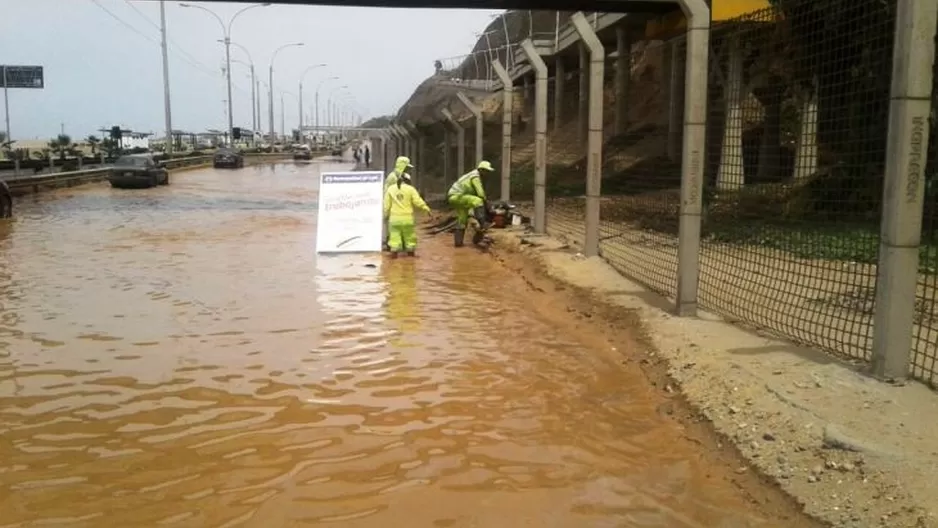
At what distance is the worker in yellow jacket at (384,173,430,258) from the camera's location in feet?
45.9

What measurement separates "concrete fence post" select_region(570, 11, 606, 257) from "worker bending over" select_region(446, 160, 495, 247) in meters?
3.28

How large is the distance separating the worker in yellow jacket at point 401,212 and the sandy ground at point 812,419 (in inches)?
265

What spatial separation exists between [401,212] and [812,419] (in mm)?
9702

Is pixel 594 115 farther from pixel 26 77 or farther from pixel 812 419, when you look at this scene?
pixel 26 77

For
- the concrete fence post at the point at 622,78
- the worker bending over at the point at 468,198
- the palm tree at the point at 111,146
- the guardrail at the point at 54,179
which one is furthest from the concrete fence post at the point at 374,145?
the worker bending over at the point at 468,198

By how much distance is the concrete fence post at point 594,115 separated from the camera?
11.6m

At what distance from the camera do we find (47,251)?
51.1ft

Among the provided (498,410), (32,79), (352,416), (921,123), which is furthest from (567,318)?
(32,79)

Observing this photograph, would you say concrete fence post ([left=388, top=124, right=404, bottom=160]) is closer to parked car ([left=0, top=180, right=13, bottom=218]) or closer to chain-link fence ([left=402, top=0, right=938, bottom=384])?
parked car ([left=0, top=180, right=13, bottom=218])

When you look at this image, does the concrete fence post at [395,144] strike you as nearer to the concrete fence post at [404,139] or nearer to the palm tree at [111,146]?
the concrete fence post at [404,139]

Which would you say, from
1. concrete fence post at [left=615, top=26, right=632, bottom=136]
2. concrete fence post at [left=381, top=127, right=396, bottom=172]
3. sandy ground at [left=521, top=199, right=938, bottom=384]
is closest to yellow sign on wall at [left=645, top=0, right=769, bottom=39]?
sandy ground at [left=521, top=199, right=938, bottom=384]

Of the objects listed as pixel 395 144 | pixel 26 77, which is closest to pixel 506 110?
pixel 395 144

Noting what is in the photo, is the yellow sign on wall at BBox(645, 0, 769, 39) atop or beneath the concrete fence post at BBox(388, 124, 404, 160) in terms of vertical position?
atop

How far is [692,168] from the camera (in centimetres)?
827
